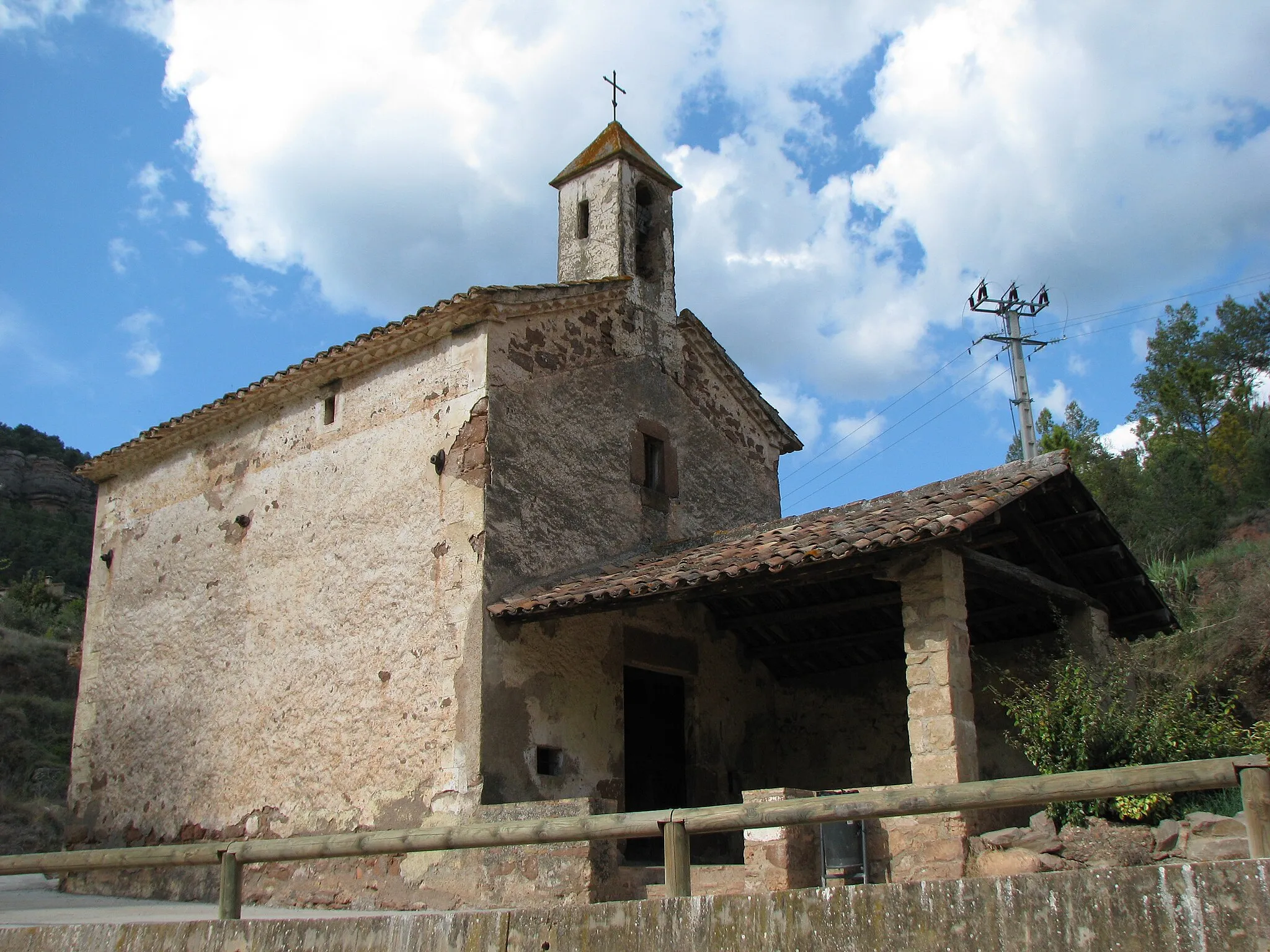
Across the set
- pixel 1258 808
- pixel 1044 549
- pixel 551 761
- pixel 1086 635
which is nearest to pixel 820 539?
pixel 1044 549

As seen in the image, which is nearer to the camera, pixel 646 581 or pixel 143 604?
pixel 646 581

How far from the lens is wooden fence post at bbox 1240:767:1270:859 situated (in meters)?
3.72

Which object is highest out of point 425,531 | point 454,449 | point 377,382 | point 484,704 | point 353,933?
point 377,382

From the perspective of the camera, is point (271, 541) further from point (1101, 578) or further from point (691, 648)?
point (1101, 578)

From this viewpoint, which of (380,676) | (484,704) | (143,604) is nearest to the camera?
(484,704)

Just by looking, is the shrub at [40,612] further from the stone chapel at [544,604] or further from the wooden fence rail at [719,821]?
the wooden fence rail at [719,821]

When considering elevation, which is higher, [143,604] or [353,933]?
[143,604]

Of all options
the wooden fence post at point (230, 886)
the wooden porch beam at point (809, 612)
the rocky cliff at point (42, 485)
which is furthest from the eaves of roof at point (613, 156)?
the rocky cliff at point (42, 485)

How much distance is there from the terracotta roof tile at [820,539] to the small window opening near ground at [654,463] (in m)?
1.72

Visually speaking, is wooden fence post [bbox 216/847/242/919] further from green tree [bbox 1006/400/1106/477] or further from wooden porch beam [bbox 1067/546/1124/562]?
green tree [bbox 1006/400/1106/477]

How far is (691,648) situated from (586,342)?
11.6 feet

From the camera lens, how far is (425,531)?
35.2ft

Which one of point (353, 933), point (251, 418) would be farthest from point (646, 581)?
point (251, 418)

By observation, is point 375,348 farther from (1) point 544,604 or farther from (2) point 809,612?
(2) point 809,612
